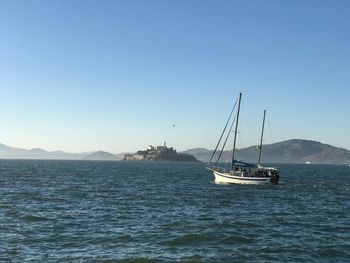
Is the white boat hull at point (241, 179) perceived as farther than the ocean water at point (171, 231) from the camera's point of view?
Yes

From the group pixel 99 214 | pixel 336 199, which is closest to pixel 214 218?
pixel 99 214

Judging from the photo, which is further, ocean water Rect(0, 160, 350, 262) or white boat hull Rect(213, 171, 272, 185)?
white boat hull Rect(213, 171, 272, 185)

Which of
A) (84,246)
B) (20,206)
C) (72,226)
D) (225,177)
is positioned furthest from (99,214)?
(225,177)

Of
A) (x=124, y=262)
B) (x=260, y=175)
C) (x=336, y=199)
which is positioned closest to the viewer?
(x=124, y=262)

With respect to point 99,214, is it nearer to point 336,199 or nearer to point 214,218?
point 214,218

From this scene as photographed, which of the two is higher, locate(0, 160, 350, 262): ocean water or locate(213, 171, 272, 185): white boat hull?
locate(213, 171, 272, 185): white boat hull

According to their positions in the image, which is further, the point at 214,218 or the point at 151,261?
the point at 214,218

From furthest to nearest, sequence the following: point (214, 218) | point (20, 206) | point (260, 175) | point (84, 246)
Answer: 1. point (260, 175)
2. point (20, 206)
3. point (214, 218)
4. point (84, 246)

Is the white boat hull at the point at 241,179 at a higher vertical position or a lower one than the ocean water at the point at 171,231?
higher

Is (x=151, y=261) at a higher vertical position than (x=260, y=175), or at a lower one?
lower

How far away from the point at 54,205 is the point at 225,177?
142 feet

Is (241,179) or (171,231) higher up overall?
(241,179)

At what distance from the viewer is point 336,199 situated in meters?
60.4

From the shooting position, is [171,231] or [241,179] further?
[241,179]
